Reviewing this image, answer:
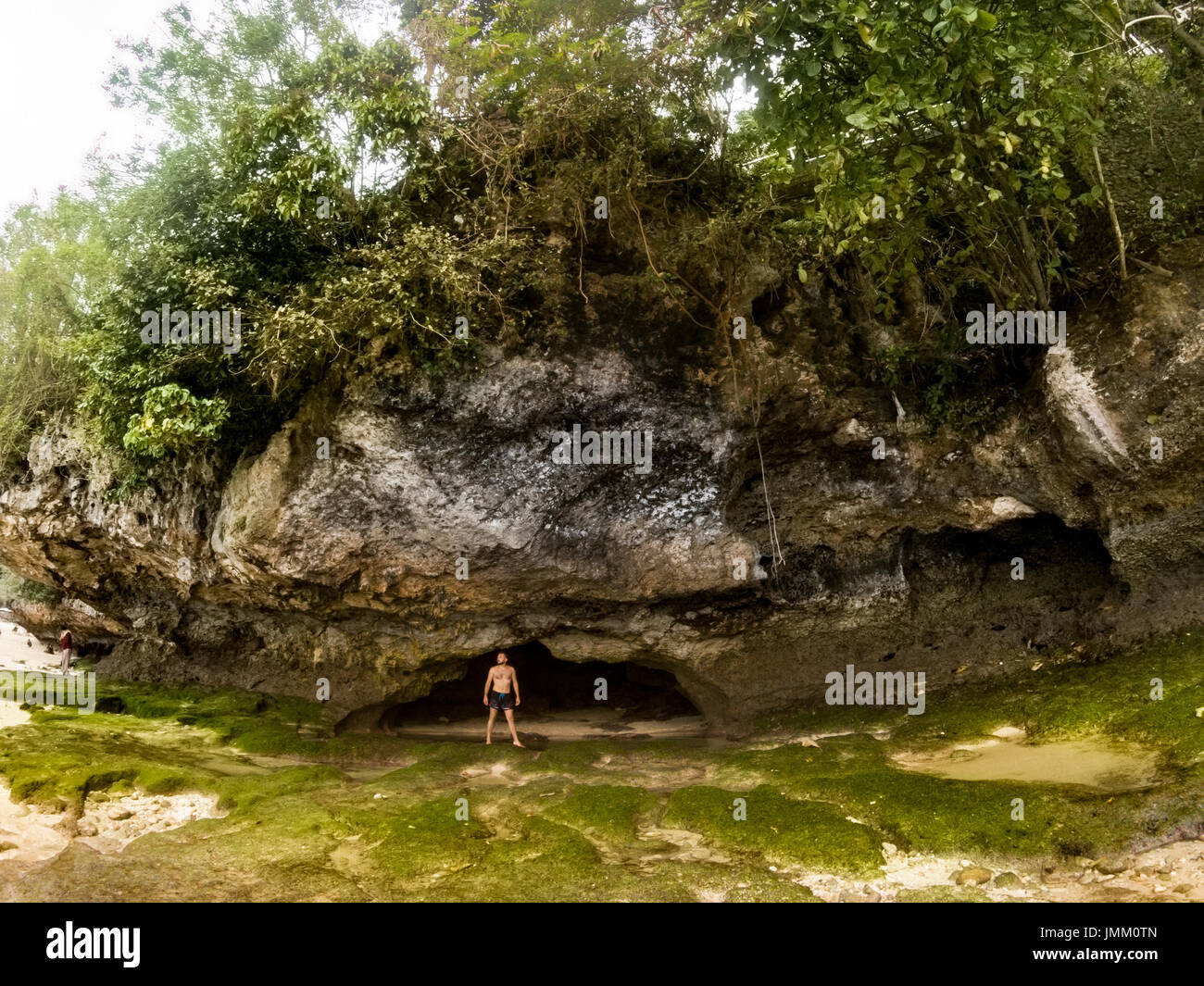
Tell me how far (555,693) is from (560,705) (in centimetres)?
34

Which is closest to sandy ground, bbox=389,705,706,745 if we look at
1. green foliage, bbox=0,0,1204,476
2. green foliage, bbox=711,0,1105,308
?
green foliage, bbox=0,0,1204,476

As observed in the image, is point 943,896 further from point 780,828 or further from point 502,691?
point 502,691

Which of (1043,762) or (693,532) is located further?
(693,532)

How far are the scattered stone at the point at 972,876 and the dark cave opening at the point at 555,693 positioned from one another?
7.08 m

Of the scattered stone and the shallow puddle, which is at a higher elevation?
the shallow puddle

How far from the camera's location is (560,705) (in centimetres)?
1461

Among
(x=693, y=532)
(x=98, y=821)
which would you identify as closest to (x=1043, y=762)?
(x=693, y=532)

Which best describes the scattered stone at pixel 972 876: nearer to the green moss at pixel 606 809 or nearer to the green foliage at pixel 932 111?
Result: the green moss at pixel 606 809

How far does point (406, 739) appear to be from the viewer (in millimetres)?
12312

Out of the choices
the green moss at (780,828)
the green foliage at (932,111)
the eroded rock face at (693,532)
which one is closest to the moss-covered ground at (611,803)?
the green moss at (780,828)

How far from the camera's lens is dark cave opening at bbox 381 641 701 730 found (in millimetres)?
13797

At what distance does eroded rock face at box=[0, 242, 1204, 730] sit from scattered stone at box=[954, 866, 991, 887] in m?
5.20

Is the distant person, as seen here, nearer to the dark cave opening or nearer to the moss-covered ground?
the moss-covered ground

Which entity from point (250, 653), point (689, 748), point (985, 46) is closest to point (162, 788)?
point (250, 653)
